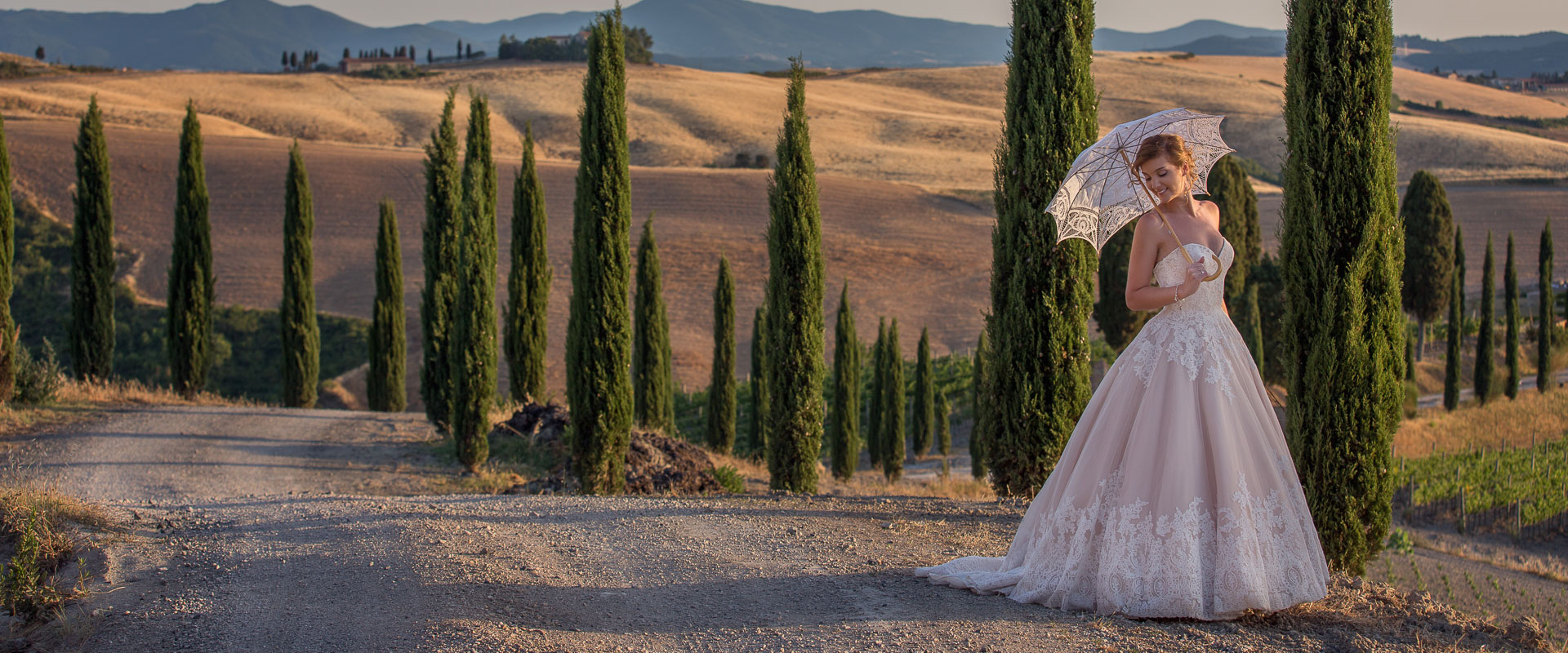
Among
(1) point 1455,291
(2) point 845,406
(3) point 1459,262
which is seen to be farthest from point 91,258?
(3) point 1459,262

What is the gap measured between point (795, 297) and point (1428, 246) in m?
28.9

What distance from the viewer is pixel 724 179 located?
53.5 m

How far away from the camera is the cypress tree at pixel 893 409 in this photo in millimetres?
23000

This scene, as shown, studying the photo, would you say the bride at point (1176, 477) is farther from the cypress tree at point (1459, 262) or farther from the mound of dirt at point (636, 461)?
the cypress tree at point (1459, 262)

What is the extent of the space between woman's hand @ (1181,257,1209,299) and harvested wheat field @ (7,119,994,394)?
2857 cm

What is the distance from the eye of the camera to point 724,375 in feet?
72.8

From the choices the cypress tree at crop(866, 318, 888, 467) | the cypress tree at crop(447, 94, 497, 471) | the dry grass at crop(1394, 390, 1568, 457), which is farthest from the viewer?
the dry grass at crop(1394, 390, 1568, 457)

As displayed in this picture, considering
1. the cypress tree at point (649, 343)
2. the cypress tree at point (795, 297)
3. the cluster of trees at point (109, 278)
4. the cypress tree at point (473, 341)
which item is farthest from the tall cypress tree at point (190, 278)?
the cypress tree at point (795, 297)

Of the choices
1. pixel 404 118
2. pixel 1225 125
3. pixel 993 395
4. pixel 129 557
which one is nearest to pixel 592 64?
pixel 993 395

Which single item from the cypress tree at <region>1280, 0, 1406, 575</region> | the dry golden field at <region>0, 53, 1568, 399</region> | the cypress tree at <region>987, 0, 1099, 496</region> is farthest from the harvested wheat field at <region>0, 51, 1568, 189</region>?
the cypress tree at <region>1280, 0, 1406, 575</region>

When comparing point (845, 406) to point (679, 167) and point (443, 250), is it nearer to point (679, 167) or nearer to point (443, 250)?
point (443, 250)

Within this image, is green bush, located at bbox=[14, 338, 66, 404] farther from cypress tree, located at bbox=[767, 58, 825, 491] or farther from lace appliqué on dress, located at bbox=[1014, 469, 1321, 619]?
lace appliqué on dress, located at bbox=[1014, 469, 1321, 619]

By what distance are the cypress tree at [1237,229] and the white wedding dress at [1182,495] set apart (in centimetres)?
2122

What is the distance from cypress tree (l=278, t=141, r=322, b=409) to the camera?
20453mm
